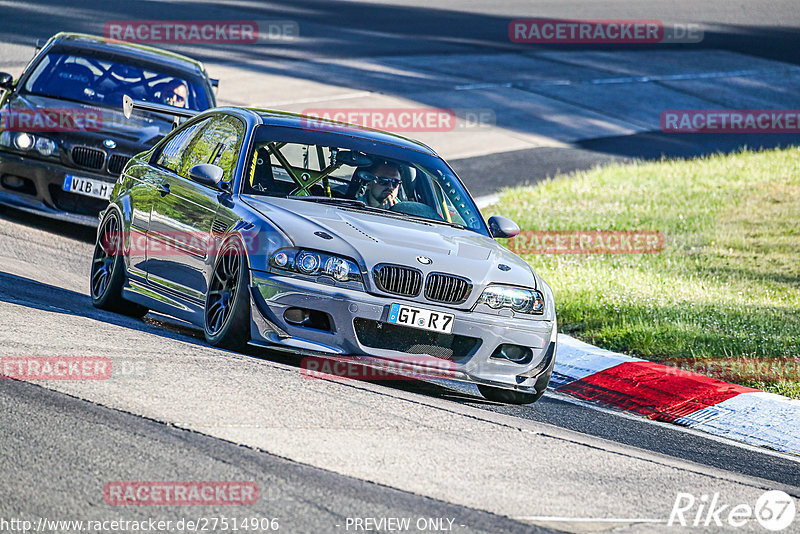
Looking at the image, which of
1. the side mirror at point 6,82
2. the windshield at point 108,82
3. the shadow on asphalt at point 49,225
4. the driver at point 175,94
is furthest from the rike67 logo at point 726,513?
the side mirror at point 6,82

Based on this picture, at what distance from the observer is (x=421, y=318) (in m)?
6.93

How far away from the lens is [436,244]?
740 cm

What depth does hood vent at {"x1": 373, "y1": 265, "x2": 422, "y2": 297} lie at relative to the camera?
6961 millimetres

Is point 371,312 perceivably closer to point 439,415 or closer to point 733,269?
point 439,415

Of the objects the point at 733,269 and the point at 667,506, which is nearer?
the point at 667,506

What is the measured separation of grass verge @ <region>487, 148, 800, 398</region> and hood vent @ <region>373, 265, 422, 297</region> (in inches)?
115

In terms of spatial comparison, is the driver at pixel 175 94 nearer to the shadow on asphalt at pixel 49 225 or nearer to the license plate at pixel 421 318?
the shadow on asphalt at pixel 49 225

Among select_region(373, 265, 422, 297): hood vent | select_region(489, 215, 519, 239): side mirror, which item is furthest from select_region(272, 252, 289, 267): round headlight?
select_region(489, 215, 519, 239): side mirror

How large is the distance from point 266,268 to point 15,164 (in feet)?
17.5

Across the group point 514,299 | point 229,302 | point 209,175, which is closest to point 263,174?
point 209,175

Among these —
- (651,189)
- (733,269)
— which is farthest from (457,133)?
(733,269)

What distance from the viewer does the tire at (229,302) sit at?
7008 millimetres

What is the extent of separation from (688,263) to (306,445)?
27.3 ft

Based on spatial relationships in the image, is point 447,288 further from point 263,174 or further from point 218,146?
point 218,146
